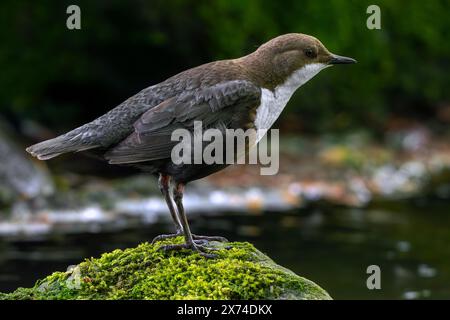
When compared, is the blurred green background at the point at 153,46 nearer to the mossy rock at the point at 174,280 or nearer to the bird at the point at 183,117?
the bird at the point at 183,117

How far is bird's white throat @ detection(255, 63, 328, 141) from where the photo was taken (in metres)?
5.98

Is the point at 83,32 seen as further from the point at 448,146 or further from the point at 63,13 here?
the point at 448,146

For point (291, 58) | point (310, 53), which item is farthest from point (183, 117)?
point (310, 53)

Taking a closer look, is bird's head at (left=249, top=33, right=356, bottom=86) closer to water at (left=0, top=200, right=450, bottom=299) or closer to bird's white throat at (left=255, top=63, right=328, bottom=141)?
bird's white throat at (left=255, top=63, right=328, bottom=141)

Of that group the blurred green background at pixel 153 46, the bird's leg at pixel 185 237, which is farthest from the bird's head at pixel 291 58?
the blurred green background at pixel 153 46

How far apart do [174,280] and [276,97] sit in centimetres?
168

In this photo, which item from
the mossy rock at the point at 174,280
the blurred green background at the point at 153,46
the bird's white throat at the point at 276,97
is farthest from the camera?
the blurred green background at the point at 153,46

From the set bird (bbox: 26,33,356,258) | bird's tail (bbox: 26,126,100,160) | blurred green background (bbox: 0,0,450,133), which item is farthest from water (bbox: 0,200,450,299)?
blurred green background (bbox: 0,0,450,133)

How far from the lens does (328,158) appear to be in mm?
15445

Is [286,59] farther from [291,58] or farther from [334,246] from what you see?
[334,246]

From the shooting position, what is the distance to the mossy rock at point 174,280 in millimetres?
5125

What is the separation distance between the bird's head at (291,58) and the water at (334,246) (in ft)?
10.8
